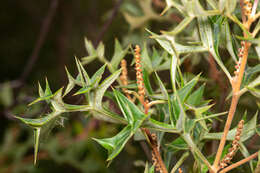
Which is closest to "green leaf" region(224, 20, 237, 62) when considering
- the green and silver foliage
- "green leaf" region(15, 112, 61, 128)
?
the green and silver foliage

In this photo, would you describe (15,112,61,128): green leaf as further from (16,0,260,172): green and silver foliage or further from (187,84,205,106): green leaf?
(187,84,205,106): green leaf

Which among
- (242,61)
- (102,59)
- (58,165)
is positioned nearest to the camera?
(242,61)


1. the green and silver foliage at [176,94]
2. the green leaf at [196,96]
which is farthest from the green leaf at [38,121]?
the green leaf at [196,96]

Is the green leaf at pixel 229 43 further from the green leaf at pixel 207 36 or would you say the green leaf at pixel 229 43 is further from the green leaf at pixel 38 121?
the green leaf at pixel 38 121

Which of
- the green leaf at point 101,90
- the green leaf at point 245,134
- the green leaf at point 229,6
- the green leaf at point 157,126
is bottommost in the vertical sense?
the green leaf at point 245,134

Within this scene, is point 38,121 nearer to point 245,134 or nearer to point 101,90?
point 101,90

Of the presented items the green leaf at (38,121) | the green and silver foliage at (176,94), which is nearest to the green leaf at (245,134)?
the green and silver foliage at (176,94)

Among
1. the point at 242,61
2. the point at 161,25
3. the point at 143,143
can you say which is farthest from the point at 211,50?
the point at 161,25

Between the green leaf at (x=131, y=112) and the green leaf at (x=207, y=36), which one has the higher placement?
the green leaf at (x=207, y=36)

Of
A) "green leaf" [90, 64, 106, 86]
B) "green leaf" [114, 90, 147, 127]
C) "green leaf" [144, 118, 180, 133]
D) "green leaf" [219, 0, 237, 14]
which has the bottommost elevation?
"green leaf" [144, 118, 180, 133]

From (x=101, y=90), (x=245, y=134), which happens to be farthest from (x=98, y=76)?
(x=245, y=134)

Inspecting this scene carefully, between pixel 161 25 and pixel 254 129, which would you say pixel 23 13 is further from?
pixel 254 129
